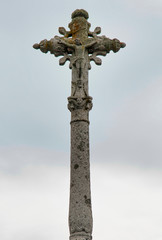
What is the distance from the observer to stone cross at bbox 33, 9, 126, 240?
12.7 metres

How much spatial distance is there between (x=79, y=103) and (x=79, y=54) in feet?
4.98

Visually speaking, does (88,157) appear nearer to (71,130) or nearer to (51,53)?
(71,130)

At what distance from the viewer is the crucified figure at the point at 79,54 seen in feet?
47.2

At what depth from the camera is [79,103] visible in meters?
13.9

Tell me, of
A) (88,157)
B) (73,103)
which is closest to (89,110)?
(73,103)

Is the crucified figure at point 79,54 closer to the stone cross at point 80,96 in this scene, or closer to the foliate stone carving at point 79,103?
the stone cross at point 80,96

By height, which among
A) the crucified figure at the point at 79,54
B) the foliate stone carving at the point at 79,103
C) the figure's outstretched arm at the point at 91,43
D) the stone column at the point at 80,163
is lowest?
the stone column at the point at 80,163

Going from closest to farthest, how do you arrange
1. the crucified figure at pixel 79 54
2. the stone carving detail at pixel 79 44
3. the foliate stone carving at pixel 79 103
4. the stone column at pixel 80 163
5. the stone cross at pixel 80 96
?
1. the stone column at pixel 80 163
2. the stone cross at pixel 80 96
3. the foliate stone carving at pixel 79 103
4. the crucified figure at pixel 79 54
5. the stone carving detail at pixel 79 44

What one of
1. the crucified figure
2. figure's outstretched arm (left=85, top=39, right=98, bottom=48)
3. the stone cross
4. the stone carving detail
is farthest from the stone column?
figure's outstretched arm (left=85, top=39, right=98, bottom=48)

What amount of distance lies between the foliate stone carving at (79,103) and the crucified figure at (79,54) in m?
0.69

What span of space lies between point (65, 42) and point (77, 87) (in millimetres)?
1407

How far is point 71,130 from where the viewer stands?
13.8 meters

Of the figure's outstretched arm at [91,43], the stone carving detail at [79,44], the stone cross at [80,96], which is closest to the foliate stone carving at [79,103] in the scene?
the stone cross at [80,96]

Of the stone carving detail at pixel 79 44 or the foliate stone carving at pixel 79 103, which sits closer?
A: the foliate stone carving at pixel 79 103
